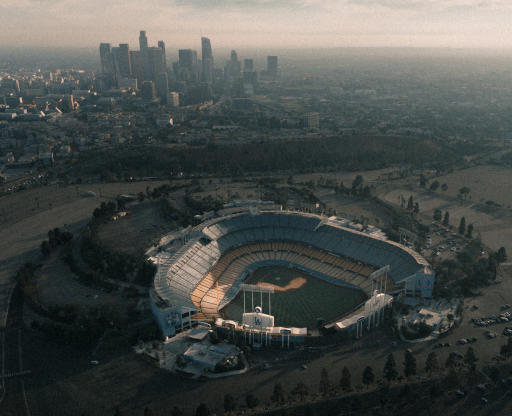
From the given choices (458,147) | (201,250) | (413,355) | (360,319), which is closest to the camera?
(413,355)

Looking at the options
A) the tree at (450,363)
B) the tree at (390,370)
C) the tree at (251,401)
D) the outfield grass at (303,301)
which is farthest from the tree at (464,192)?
the tree at (251,401)

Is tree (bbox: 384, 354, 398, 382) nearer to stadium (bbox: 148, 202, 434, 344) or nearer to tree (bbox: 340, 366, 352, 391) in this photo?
tree (bbox: 340, 366, 352, 391)

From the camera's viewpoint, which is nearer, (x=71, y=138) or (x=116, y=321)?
(x=116, y=321)

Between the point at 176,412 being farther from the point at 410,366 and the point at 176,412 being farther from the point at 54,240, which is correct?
the point at 54,240

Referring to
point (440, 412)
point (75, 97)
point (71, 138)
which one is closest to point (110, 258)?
point (440, 412)

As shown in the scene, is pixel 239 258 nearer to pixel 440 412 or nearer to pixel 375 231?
pixel 375 231

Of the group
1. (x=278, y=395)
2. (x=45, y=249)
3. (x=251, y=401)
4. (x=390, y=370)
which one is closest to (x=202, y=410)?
(x=251, y=401)

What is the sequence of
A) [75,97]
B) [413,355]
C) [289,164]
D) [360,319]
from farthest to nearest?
[75,97] → [289,164] → [360,319] → [413,355]

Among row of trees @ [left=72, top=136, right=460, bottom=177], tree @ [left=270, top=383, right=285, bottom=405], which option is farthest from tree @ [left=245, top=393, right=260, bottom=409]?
row of trees @ [left=72, top=136, right=460, bottom=177]
